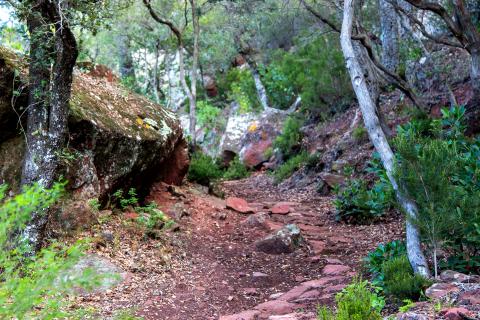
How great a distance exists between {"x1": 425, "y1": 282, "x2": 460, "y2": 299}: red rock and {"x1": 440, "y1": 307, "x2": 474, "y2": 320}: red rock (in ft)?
1.53

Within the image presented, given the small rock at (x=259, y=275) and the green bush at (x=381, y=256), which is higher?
the green bush at (x=381, y=256)

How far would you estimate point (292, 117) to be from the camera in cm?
1574

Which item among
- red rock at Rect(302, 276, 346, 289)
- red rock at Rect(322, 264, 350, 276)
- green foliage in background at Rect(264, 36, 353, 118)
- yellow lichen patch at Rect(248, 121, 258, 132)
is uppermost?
green foliage in background at Rect(264, 36, 353, 118)

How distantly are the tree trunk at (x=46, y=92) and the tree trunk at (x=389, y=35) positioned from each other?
8368 millimetres

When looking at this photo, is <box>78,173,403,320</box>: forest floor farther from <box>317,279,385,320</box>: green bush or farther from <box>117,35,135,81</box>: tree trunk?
<box>117,35,135,81</box>: tree trunk

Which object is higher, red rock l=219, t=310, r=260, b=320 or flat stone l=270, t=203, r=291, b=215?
flat stone l=270, t=203, r=291, b=215

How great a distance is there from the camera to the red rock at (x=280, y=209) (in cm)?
948

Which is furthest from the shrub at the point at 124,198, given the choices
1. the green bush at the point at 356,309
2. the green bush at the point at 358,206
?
the green bush at the point at 356,309

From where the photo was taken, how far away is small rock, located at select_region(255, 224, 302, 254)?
728cm

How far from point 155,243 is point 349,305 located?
148 inches

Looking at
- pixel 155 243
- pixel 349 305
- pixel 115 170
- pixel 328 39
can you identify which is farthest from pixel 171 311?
pixel 328 39

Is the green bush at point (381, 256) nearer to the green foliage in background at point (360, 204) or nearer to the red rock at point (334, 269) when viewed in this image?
the red rock at point (334, 269)

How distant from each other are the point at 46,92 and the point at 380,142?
3677 millimetres

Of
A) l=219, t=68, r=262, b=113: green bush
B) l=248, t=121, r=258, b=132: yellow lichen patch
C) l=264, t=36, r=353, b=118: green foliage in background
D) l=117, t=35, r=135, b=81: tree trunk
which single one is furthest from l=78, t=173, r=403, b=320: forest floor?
l=117, t=35, r=135, b=81: tree trunk
